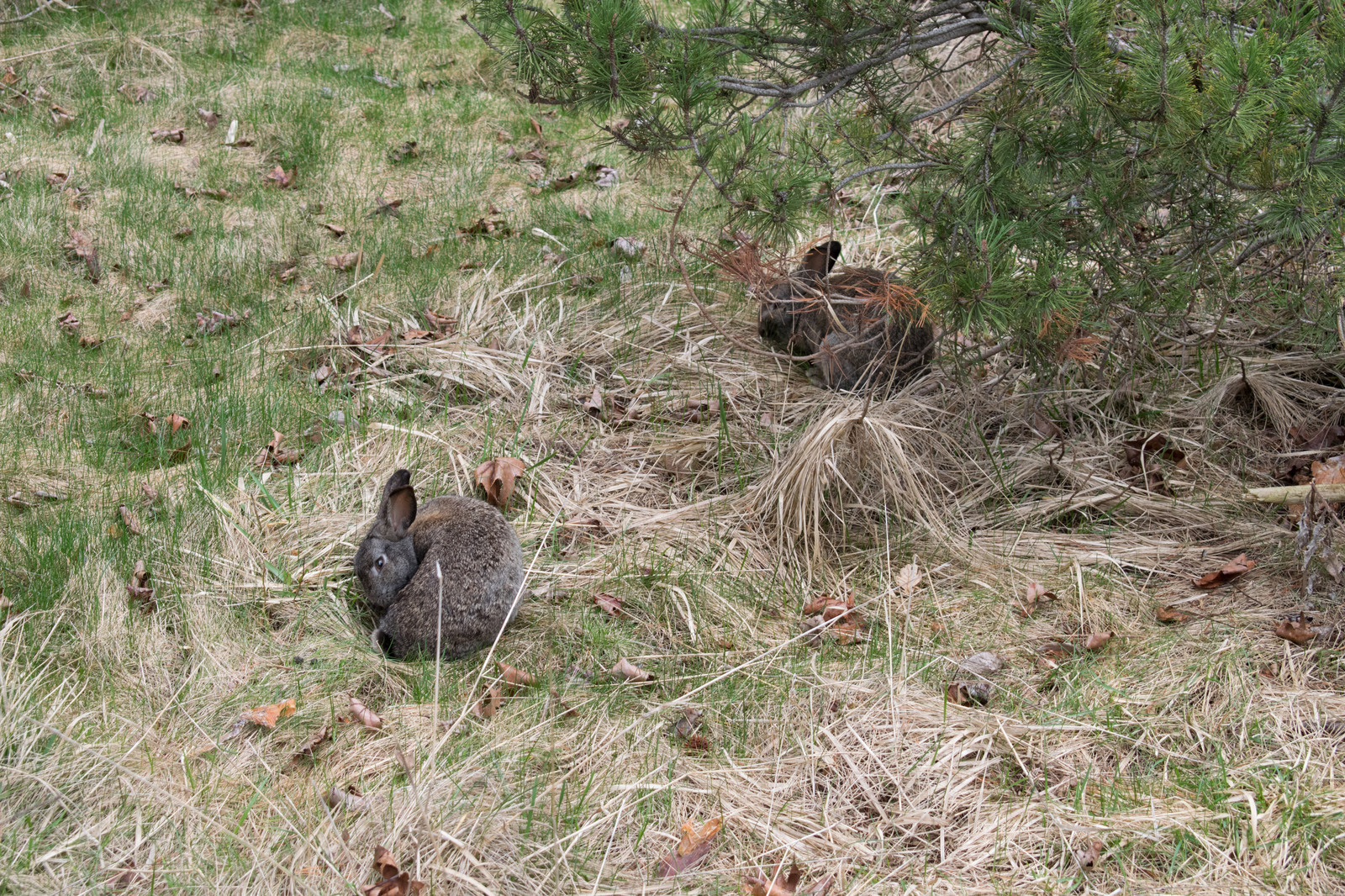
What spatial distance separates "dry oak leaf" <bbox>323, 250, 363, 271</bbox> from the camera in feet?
Answer: 20.8

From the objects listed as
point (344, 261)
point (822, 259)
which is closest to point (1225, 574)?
point (822, 259)

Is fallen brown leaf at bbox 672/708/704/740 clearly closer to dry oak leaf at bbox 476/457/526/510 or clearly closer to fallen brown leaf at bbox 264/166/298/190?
dry oak leaf at bbox 476/457/526/510

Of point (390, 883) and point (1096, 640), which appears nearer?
point (390, 883)

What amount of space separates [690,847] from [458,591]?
4.05 feet

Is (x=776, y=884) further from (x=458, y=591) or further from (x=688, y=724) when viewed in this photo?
(x=458, y=591)

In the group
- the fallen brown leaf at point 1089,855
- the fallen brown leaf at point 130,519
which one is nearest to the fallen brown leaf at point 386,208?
the fallen brown leaf at point 130,519

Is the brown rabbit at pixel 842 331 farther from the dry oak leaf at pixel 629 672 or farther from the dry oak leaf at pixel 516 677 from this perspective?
the dry oak leaf at pixel 516 677

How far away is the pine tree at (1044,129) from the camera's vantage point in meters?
3.20

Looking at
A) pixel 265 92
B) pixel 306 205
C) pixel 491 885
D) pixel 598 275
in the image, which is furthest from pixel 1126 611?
pixel 265 92

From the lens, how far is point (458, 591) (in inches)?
143

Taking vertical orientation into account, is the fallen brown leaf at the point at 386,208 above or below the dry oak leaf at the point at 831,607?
below

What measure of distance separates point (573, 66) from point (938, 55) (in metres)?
5.76

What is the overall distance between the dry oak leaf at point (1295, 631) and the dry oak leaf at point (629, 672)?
7.07 feet

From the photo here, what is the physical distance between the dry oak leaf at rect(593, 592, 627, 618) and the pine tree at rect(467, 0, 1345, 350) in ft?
5.26
